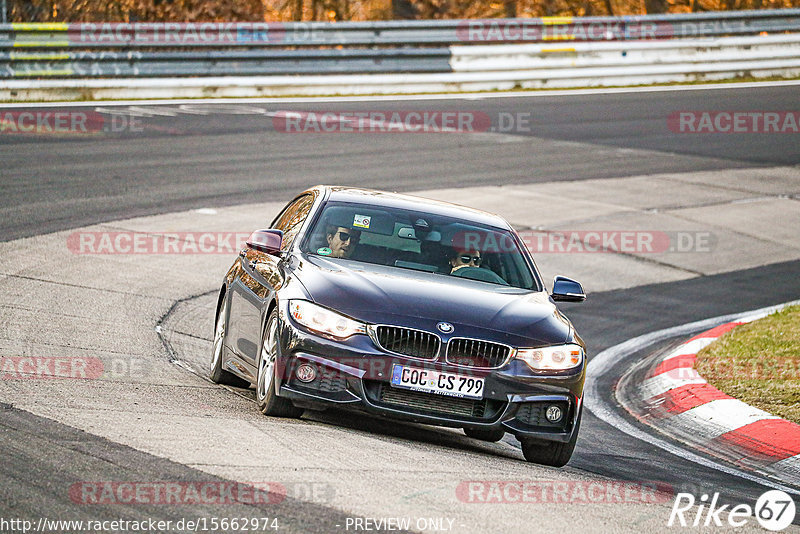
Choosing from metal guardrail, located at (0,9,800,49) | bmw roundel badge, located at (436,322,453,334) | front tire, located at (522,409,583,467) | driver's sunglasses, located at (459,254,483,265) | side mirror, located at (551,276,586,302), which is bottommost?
front tire, located at (522,409,583,467)

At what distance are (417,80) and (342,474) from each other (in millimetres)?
20746

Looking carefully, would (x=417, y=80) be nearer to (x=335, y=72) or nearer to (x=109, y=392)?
(x=335, y=72)

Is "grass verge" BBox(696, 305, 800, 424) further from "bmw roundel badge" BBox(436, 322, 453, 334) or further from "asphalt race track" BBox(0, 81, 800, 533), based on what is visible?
"bmw roundel badge" BBox(436, 322, 453, 334)

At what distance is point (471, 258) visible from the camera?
27.5ft

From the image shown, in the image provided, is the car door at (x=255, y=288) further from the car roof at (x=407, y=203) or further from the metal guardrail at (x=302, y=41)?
the metal guardrail at (x=302, y=41)

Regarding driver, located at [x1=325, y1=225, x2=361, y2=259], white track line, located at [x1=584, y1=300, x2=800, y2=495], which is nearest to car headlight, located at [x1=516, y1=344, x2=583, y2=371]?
white track line, located at [x1=584, y1=300, x2=800, y2=495]

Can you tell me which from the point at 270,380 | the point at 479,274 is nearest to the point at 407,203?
the point at 479,274

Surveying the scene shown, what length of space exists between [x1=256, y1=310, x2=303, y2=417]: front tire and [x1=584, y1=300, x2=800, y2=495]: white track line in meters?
2.79

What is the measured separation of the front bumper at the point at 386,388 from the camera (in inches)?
273

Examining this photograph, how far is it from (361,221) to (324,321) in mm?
1446

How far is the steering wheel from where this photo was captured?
8.18 m

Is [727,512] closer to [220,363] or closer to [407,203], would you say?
[407,203]

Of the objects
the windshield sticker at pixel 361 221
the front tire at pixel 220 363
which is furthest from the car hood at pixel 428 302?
the front tire at pixel 220 363

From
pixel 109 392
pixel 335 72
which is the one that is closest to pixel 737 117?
pixel 335 72
